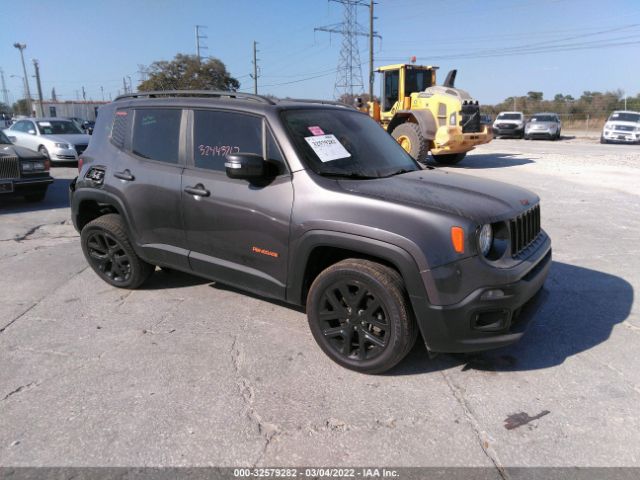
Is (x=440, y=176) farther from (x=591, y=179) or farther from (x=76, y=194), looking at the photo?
(x=591, y=179)

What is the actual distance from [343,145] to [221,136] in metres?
0.98

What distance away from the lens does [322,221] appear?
3242 mm

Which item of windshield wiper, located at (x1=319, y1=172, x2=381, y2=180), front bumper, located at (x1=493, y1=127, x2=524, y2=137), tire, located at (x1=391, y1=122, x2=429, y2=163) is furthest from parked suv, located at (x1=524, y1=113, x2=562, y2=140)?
windshield wiper, located at (x1=319, y1=172, x2=381, y2=180)

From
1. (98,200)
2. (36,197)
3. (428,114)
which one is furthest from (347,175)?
(428,114)

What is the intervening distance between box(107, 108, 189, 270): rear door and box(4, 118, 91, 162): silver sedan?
12.0 meters

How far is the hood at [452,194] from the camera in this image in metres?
3.04

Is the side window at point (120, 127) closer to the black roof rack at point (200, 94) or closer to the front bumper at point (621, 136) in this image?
the black roof rack at point (200, 94)

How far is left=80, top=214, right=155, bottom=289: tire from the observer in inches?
183

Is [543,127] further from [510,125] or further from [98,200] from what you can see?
[98,200]

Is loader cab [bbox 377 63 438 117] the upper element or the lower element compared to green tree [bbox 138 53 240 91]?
lower

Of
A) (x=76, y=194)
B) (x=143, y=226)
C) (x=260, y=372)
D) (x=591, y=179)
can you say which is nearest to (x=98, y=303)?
(x=143, y=226)

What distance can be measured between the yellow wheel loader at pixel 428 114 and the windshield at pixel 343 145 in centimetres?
962

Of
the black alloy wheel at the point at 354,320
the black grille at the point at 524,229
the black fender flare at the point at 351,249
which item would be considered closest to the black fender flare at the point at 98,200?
the black fender flare at the point at 351,249

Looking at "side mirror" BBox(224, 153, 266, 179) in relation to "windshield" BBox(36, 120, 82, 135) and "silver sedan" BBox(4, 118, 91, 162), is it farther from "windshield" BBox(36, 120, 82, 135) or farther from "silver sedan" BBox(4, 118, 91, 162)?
"windshield" BBox(36, 120, 82, 135)
